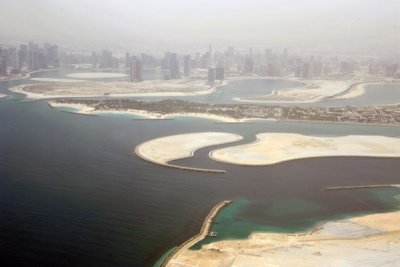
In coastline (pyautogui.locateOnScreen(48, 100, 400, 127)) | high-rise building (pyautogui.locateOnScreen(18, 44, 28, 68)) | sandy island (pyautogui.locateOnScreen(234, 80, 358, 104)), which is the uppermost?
high-rise building (pyautogui.locateOnScreen(18, 44, 28, 68))

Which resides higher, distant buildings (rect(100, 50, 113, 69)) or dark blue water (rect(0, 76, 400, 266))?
distant buildings (rect(100, 50, 113, 69))

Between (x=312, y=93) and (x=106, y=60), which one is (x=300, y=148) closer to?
(x=312, y=93)

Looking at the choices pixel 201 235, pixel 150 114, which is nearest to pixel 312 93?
pixel 150 114

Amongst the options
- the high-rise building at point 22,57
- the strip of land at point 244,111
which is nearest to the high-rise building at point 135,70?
the strip of land at point 244,111

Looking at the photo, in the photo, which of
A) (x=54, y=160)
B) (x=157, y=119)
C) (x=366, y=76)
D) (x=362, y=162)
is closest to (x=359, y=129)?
(x=362, y=162)

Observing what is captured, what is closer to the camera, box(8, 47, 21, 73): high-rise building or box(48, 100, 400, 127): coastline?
box(48, 100, 400, 127): coastline

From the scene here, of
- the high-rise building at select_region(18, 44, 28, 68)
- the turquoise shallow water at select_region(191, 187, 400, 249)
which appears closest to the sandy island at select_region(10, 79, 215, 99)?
the high-rise building at select_region(18, 44, 28, 68)

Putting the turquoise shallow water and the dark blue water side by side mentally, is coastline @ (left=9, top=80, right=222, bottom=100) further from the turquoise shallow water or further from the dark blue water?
the turquoise shallow water
